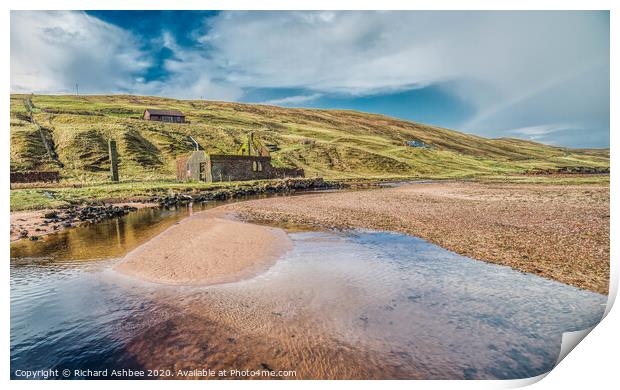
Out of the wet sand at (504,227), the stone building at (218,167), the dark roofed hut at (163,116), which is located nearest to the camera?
the wet sand at (504,227)

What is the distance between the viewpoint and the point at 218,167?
143 feet

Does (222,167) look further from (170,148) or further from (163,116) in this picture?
(163,116)

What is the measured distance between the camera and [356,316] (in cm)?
702

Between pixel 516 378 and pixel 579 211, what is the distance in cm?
1820

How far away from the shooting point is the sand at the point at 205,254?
31.5 feet

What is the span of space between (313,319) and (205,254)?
250 inches

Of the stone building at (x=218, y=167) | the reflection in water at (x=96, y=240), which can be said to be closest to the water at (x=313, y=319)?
the reflection in water at (x=96, y=240)

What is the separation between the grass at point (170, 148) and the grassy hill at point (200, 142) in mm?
137

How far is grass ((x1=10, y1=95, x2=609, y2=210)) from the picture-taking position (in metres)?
41.7

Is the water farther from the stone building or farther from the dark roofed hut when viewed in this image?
the dark roofed hut

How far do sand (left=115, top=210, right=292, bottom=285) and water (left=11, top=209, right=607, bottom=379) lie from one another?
63 cm

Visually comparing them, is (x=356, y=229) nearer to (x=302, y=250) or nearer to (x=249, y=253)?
(x=302, y=250)

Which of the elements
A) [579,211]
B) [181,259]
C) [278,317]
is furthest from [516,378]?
[579,211]

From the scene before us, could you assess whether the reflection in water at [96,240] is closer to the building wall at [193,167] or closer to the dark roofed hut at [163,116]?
the building wall at [193,167]
